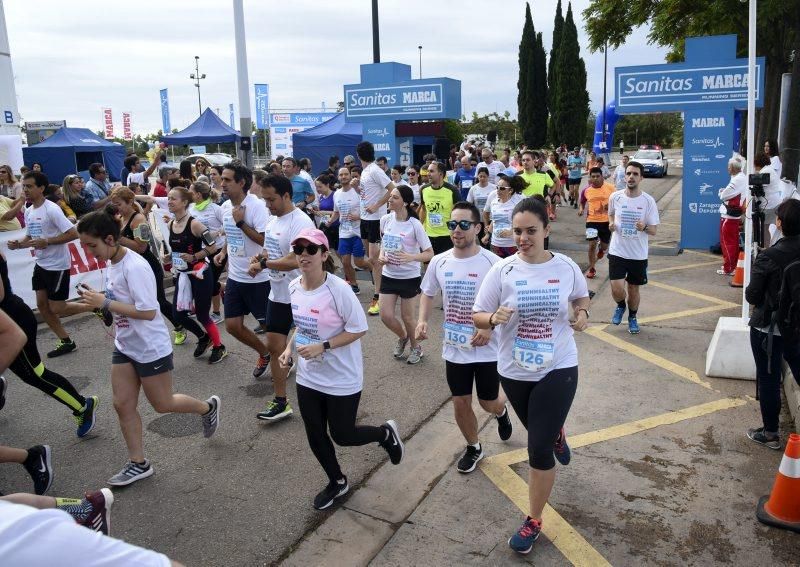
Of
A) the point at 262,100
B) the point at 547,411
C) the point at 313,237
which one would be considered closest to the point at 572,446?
the point at 547,411

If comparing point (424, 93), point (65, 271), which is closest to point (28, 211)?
point (65, 271)

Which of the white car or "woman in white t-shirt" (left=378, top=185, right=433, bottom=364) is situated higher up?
the white car

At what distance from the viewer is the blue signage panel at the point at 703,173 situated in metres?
12.7

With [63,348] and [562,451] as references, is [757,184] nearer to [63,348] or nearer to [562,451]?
[562,451]

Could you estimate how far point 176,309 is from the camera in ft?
22.6

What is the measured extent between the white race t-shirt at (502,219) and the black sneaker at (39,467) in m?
5.85

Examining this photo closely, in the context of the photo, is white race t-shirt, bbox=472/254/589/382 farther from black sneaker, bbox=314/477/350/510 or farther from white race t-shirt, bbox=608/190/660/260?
white race t-shirt, bbox=608/190/660/260

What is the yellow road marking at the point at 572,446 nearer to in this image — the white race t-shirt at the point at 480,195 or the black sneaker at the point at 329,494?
the black sneaker at the point at 329,494

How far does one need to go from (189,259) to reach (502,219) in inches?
158

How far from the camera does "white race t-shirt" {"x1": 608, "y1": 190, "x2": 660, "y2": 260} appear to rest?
7344 mm

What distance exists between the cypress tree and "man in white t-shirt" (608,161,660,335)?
44.7 m

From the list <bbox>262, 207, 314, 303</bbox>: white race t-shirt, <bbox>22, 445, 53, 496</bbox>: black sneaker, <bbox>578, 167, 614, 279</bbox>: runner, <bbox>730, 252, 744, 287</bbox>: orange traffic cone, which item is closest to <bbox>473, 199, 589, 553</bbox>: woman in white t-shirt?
<bbox>262, 207, 314, 303</bbox>: white race t-shirt

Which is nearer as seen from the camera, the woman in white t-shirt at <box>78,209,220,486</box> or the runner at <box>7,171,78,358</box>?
the woman in white t-shirt at <box>78,209,220,486</box>

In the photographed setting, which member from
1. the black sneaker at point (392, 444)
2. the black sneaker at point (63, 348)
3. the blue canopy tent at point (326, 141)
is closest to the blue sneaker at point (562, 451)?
the black sneaker at point (392, 444)
